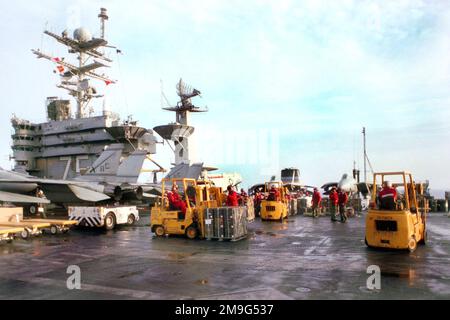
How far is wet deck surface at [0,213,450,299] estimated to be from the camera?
21.3 feet

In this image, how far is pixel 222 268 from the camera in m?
8.51

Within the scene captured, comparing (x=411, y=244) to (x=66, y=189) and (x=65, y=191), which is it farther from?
(x=65, y=191)

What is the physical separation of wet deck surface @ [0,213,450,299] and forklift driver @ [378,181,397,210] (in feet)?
4.54

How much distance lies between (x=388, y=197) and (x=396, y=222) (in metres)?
0.75

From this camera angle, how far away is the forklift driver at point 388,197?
33.5 ft

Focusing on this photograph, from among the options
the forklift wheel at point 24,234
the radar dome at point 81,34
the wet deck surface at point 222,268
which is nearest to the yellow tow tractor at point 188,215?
the wet deck surface at point 222,268

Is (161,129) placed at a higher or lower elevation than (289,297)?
higher

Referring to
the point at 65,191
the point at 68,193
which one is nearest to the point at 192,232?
the point at 68,193

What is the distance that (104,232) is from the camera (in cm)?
1628
